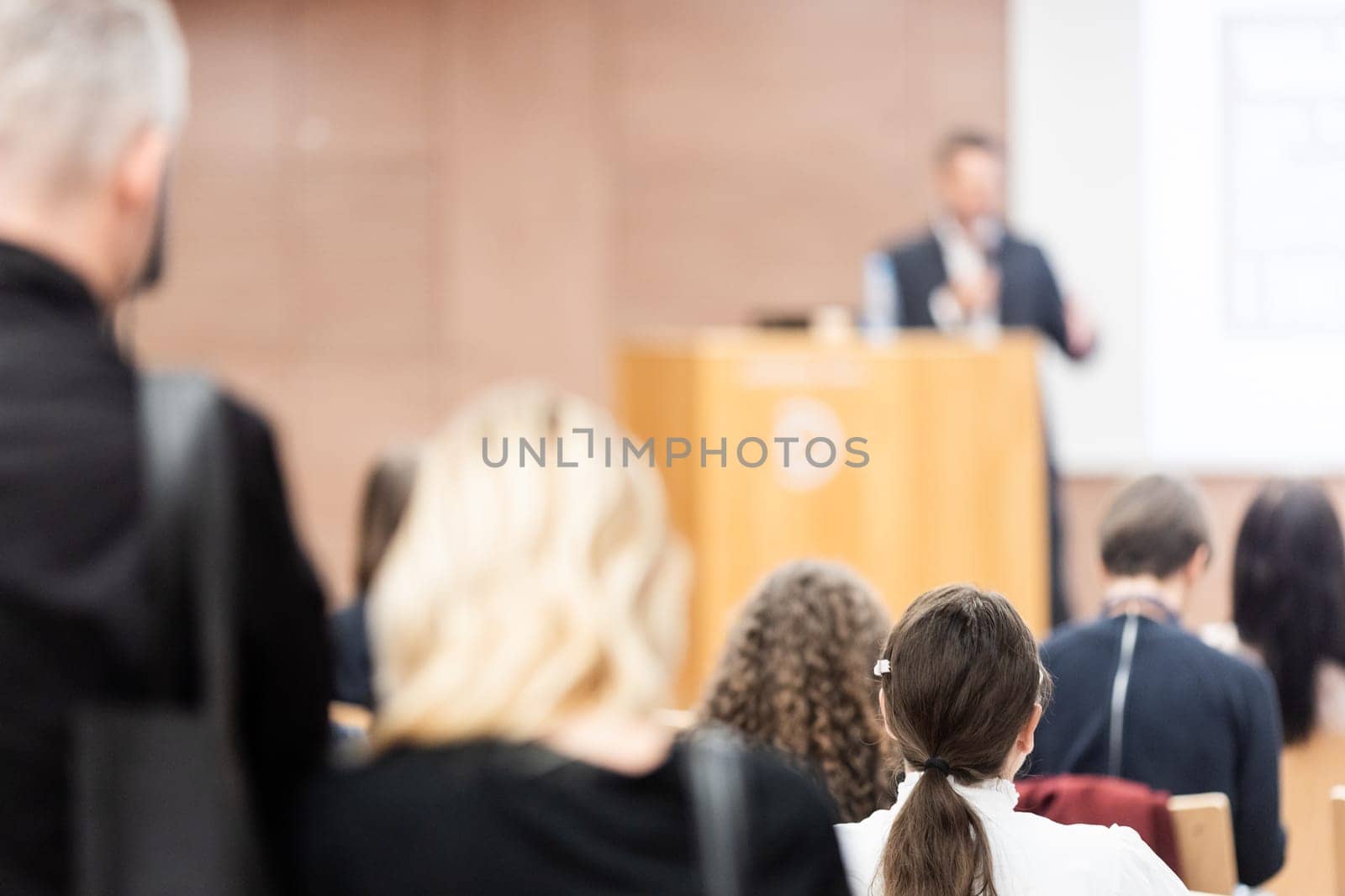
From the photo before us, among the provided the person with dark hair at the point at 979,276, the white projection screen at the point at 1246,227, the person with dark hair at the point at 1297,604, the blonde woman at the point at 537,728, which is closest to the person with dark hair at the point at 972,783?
the blonde woman at the point at 537,728

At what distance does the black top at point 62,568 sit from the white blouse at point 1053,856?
2.91ft

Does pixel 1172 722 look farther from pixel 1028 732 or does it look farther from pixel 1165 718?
pixel 1028 732

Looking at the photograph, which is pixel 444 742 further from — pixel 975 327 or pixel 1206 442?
pixel 1206 442

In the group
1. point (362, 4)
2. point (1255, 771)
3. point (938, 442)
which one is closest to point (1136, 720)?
point (1255, 771)

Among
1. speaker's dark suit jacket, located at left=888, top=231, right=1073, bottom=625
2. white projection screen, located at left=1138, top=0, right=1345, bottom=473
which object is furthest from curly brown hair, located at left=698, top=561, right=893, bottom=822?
white projection screen, located at left=1138, top=0, right=1345, bottom=473

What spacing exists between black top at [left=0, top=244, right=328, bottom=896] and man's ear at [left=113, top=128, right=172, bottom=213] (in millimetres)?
96

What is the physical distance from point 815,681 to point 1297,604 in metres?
1.15

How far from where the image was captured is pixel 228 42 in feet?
23.9

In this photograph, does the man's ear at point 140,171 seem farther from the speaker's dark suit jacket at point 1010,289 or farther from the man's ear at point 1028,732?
the speaker's dark suit jacket at point 1010,289

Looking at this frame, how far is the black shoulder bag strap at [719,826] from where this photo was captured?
1090 mm

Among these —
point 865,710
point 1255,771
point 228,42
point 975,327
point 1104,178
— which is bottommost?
point 1255,771

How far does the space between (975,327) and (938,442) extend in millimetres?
858

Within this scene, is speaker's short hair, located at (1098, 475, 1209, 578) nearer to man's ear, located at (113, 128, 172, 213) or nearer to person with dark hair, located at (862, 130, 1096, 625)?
man's ear, located at (113, 128, 172, 213)

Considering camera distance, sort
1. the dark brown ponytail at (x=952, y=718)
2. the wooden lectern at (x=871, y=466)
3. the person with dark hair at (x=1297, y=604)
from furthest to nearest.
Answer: the wooden lectern at (x=871, y=466)
the person with dark hair at (x=1297, y=604)
the dark brown ponytail at (x=952, y=718)
